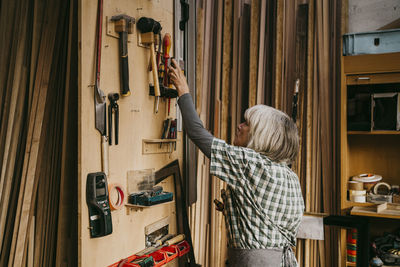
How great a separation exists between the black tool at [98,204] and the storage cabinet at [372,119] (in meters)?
1.68

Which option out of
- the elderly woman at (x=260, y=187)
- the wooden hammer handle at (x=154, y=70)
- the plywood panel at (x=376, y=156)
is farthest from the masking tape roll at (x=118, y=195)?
the plywood panel at (x=376, y=156)

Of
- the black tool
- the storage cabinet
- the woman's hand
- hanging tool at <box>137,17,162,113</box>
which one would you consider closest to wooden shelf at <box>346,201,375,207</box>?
the storage cabinet

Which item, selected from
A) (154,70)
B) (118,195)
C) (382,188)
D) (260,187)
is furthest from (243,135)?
(382,188)

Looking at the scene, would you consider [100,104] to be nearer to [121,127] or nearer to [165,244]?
[121,127]

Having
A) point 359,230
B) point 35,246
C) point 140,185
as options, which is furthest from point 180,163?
point 359,230

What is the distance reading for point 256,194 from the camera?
175 centimetres

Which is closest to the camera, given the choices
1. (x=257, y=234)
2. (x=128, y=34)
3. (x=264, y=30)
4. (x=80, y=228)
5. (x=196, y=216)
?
(x=80, y=228)

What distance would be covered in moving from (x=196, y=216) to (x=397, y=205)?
144 centimetres

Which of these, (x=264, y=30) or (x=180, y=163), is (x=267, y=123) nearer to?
(x=180, y=163)

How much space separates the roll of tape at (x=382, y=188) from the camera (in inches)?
101

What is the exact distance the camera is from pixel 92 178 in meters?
1.64

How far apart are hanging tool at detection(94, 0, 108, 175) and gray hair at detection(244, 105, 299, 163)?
74 cm

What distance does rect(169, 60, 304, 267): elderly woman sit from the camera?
1.74 meters

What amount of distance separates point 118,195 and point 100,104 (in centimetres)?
49
